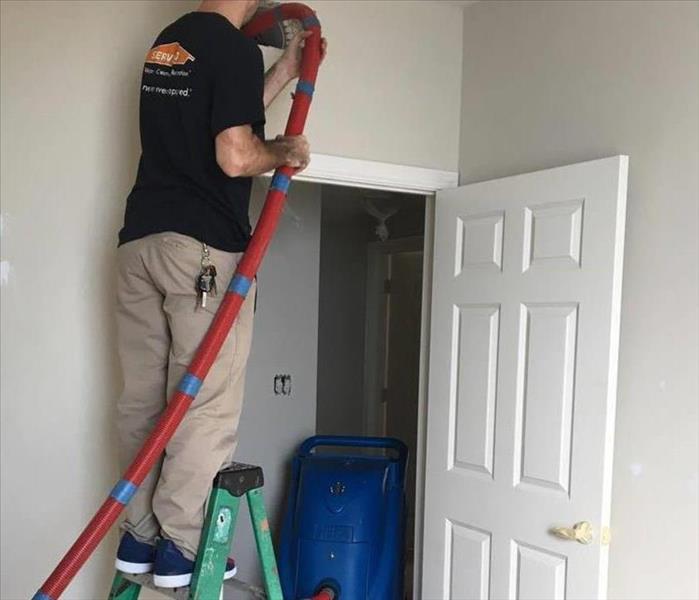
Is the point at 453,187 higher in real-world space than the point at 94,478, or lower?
higher

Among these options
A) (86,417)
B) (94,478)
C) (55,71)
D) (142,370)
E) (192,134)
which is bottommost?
(94,478)

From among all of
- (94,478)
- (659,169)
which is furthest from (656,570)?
(94,478)

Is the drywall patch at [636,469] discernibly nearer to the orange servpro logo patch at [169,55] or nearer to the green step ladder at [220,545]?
the green step ladder at [220,545]

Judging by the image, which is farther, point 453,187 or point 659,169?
point 453,187

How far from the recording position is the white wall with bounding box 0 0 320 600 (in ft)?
6.59

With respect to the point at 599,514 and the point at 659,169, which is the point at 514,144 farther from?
the point at 599,514

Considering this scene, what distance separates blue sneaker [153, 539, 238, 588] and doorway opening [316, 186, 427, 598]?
4.18 meters

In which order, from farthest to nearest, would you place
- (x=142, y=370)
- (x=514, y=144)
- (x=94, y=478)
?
(x=514, y=144)
(x=94, y=478)
(x=142, y=370)

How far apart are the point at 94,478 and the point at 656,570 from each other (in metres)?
1.59

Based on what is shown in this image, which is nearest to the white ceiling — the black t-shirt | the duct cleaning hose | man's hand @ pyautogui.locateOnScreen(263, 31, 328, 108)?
man's hand @ pyautogui.locateOnScreen(263, 31, 328, 108)

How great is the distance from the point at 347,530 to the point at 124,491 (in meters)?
1.88

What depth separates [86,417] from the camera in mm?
2092

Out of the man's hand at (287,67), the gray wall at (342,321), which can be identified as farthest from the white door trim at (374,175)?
the gray wall at (342,321)

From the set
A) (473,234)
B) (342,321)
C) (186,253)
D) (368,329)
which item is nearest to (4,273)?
(186,253)
